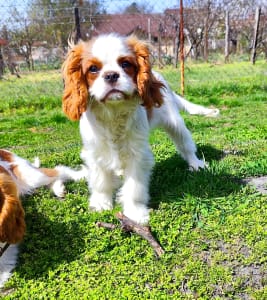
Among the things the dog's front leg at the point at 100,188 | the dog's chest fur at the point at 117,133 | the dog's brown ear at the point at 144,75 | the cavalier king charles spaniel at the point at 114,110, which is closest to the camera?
the cavalier king charles spaniel at the point at 114,110

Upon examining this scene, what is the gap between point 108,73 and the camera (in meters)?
2.81

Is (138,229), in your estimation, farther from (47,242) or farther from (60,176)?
(60,176)

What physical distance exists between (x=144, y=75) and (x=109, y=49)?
319mm

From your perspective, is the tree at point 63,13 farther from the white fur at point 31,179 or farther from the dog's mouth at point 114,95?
the dog's mouth at point 114,95

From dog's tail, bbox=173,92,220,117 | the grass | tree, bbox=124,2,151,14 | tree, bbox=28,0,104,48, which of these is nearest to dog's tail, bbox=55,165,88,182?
the grass

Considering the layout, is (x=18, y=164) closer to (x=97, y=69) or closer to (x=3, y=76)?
(x=97, y=69)

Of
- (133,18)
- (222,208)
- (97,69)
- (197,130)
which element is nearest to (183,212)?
(222,208)

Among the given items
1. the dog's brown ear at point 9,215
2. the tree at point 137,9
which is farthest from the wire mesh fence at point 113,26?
the dog's brown ear at point 9,215

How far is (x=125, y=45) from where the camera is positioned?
3.04 meters

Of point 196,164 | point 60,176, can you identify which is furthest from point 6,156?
point 196,164

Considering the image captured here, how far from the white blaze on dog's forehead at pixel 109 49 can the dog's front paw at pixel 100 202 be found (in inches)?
48.4

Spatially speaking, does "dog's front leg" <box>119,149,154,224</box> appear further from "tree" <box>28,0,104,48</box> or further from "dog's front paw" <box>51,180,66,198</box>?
"tree" <box>28,0,104,48</box>

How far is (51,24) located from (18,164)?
7.10 metres

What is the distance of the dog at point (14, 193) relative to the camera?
256 cm
